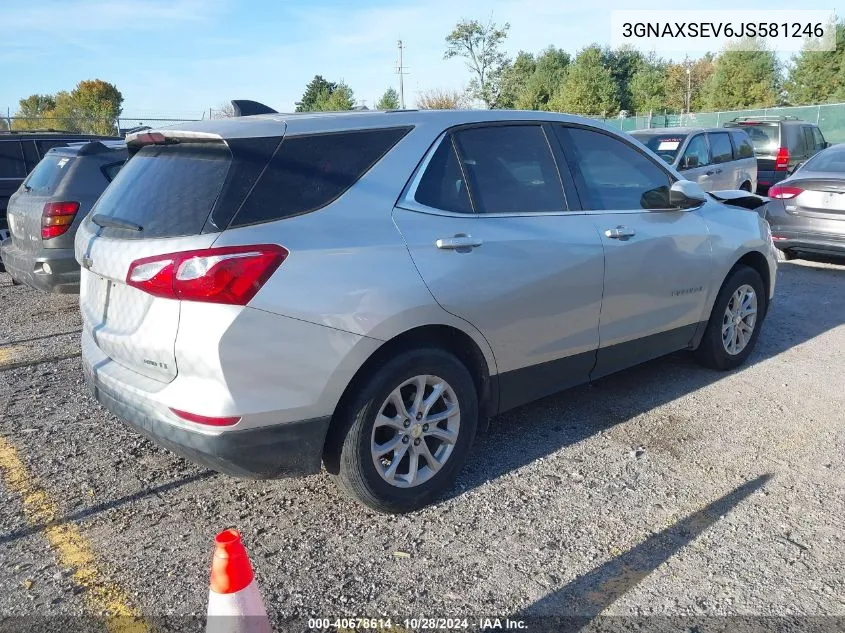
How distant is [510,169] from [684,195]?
1.36 m

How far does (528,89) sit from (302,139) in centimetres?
5626

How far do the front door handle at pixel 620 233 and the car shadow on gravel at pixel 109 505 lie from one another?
252 cm

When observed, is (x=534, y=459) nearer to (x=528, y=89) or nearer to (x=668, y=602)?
(x=668, y=602)

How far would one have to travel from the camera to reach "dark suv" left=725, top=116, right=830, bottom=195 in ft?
48.2

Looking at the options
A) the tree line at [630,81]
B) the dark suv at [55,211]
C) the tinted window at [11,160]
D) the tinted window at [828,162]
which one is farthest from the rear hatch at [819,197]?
the tree line at [630,81]

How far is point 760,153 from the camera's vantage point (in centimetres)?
1498

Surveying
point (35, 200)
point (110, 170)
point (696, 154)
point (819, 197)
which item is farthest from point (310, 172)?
point (696, 154)

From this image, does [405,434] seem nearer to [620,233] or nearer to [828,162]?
[620,233]

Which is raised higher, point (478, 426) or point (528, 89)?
point (528, 89)

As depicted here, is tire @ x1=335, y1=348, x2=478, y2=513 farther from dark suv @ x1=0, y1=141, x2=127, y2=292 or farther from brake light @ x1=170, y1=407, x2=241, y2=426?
dark suv @ x1=0, y1=141, x2=127, y2=292

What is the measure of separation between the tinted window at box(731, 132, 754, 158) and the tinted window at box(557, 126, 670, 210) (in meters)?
8.58

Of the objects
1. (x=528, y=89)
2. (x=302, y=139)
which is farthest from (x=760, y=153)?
(x=528, y=89)

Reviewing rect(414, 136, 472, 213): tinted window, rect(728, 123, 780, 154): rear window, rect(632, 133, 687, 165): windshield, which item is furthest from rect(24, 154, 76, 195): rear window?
rect(728, 123, 780, 154): rear window

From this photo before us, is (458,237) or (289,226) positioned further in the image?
(458,237)
